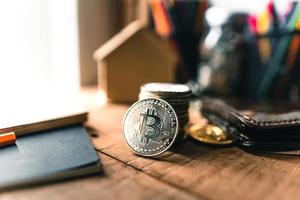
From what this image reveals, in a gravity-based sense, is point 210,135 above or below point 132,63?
below

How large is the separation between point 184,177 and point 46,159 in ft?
0.68

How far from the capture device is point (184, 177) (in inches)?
17.4

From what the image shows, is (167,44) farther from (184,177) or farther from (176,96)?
(184,177)

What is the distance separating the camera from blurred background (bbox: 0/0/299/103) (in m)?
0.86

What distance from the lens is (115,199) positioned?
38 centimetres

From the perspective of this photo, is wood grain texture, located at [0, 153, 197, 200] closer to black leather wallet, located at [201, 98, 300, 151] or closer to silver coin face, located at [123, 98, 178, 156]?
silver coin face, located at [123, 98, 178, 156]

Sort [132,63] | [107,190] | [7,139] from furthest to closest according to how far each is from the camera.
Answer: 1. [132,63]
2. [7,139]
3. [107,190]

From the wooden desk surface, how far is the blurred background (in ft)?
1.18

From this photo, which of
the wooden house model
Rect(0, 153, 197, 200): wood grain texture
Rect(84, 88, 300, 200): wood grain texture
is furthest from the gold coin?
the wooden house model

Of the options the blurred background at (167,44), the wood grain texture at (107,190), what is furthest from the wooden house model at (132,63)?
the wood grain texture at (107,190)

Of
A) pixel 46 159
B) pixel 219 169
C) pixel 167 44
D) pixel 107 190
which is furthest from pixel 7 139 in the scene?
pixel 167 44

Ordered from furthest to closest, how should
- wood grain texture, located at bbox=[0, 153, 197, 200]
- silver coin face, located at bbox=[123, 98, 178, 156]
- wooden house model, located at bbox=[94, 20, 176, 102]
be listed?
wooden house model, located at bbox=[94, 20, 176, 102], silver coin face, located at bbox=[123, 98, 178, 156], wood grain texture, located at bbox=[0, 153, 197, 200]

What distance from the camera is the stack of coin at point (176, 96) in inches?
21.4

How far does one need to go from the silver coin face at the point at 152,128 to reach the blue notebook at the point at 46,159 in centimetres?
8
